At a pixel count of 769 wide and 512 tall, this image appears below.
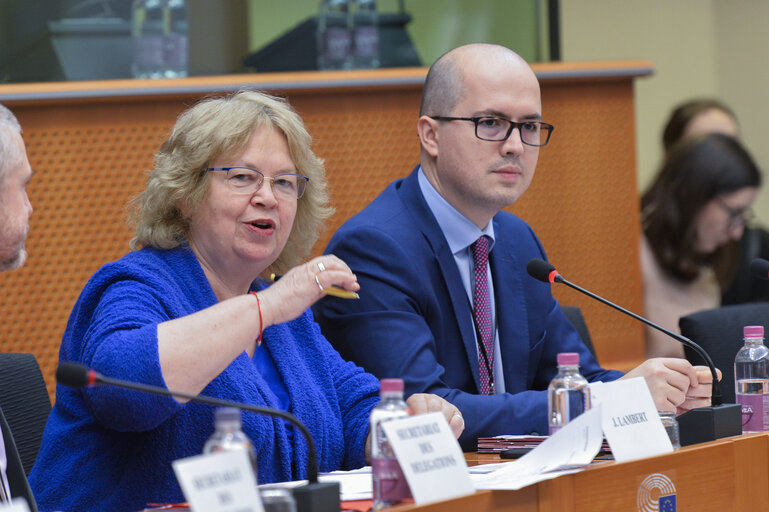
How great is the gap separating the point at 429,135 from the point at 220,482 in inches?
59.7

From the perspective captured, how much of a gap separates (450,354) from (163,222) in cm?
70

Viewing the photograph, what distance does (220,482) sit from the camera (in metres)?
1.14

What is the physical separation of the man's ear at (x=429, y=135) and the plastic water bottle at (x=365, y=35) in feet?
3.81

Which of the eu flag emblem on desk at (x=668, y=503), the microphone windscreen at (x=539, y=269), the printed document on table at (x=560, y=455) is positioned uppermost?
the microphone windscreen at (x=539, y=269)

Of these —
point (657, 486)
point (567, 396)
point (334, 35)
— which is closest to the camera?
point (657, 486)

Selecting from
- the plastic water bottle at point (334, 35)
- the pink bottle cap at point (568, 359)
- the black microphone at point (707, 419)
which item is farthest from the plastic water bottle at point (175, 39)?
the pink bottle cap at point (568, 359)

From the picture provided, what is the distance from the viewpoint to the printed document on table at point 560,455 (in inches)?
62.0

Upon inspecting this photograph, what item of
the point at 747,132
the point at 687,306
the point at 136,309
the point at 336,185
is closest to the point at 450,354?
the point at 136,309

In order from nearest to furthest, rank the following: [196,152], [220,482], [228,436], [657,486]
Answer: [220,482] → [228,436] → [657,486] → [196,152]

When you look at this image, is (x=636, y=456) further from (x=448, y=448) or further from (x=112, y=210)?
(x=112, y=210)

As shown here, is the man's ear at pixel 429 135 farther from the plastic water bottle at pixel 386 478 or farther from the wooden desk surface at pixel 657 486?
the plastic water bottle at pixel 386 478

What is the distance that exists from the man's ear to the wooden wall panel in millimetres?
822

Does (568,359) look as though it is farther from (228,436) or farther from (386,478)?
(228,436)

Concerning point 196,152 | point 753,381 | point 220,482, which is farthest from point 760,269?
point 220,482
